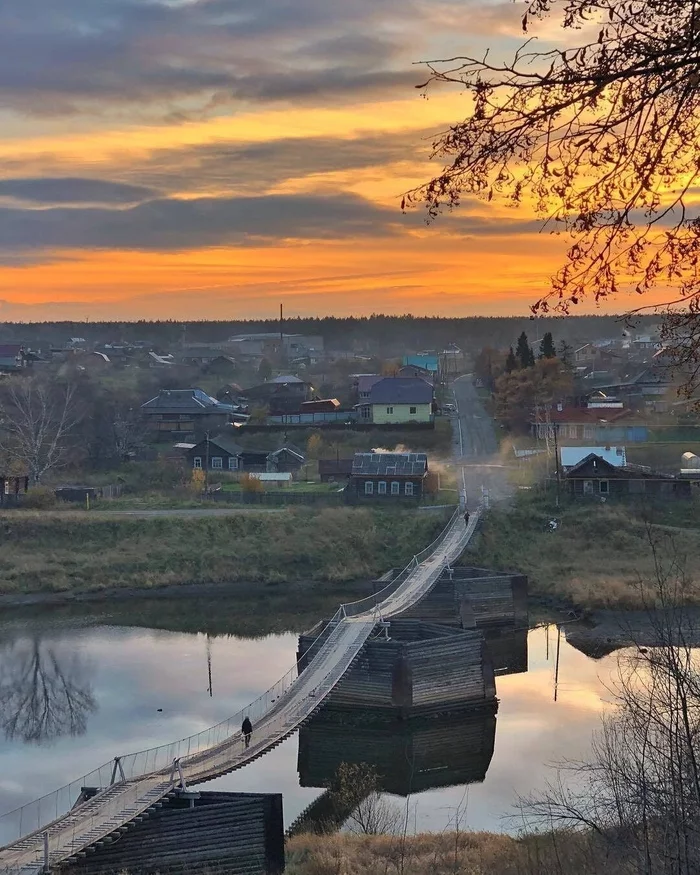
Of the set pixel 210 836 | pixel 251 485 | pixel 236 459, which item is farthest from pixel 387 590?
pixel 236 459

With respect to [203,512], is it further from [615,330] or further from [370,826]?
[615,330]

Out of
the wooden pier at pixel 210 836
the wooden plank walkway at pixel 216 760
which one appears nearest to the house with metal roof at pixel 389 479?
the wooden plank walkway at pixel 216 760

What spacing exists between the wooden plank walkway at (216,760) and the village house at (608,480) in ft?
54.3

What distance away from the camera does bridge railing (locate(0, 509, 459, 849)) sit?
55.3 feet

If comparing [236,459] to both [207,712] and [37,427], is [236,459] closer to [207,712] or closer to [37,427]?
[37,427]

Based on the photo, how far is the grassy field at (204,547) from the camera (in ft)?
132

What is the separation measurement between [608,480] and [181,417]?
28591 mm

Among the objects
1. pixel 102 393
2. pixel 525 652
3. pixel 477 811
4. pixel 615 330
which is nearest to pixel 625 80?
pixel 477 811

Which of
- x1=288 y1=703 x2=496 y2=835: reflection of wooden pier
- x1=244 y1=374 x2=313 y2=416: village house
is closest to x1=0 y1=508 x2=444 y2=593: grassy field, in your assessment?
x1=288 y1=703 x2=496 y2=835: reflection of wooden pier

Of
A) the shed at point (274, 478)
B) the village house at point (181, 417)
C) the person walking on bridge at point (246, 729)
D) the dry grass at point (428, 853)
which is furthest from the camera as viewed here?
the village house at point (181, 417)

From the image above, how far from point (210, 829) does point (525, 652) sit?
56.3 feet

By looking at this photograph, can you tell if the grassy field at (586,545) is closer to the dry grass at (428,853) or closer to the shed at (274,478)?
the shed at (274,478)

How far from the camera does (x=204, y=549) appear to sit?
4203cm

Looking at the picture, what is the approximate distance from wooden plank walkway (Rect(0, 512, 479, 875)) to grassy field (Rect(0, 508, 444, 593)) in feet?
37.1
